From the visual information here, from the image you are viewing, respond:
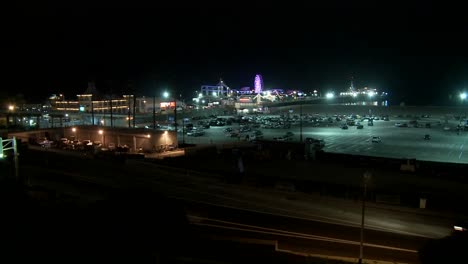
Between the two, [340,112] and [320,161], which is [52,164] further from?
[340,112]

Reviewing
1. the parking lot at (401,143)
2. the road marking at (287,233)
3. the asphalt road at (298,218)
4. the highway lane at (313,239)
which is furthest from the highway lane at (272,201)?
the parking lot at (401,143)

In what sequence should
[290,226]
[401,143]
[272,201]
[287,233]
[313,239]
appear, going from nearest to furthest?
[313,239] → [287,233] → [290,226] → [272,201] → [401,143]

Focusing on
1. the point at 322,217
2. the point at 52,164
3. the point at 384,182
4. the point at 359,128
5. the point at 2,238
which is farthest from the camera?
the point at 359,128

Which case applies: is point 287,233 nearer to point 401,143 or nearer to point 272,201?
point 272,201

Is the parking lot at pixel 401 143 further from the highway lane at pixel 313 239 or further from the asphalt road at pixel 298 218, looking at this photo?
the highway lane at pixel 313 239

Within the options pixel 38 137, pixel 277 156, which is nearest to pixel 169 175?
pixel 277 156

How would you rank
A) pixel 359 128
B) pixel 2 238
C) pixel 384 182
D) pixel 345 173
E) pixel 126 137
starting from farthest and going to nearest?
pixel 359 128 < pixel 126 137 < pixel 345 173 < pixel 384 182 < pixel 2 238

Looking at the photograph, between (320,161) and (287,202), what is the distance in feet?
28.4

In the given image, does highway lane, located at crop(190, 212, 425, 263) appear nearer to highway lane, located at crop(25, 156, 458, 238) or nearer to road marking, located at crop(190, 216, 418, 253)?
road marking, located at crop(190, 216, 418, 253)

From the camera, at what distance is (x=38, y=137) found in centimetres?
3322

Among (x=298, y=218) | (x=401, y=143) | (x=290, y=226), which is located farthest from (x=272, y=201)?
(x=401, y=143)

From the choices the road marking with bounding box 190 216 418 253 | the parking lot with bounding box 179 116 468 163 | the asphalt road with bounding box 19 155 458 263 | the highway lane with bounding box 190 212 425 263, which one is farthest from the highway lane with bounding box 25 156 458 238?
the parking lot with bounding box 179 116 468 163

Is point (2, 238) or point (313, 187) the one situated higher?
point (2, 238)

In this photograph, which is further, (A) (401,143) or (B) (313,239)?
(A) (401,143)
